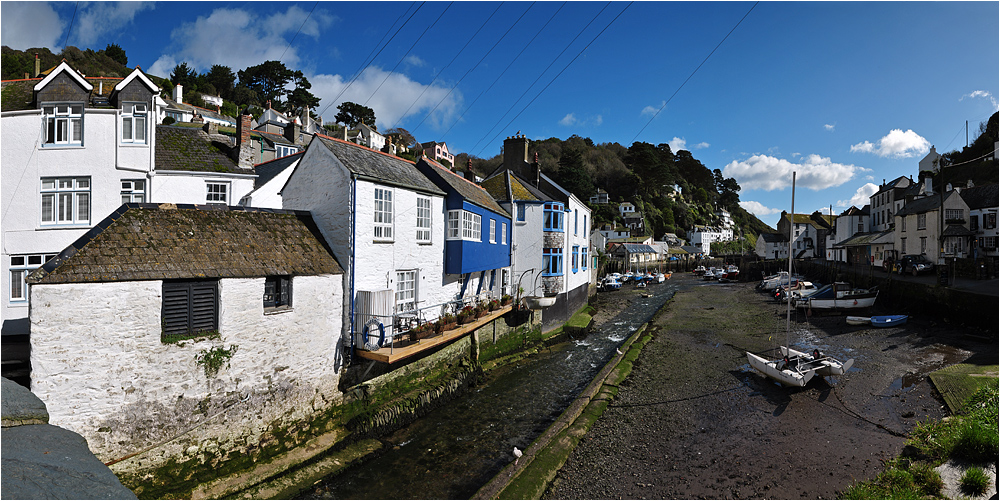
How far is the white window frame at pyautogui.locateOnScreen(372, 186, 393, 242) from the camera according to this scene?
46.3 ft

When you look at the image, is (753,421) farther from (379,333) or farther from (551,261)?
(551,261)

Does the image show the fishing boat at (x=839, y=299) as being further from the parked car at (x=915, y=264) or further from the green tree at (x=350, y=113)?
the green tree at (x=350, y=113)

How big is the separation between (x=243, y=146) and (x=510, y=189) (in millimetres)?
14569

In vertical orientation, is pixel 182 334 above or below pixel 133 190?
below

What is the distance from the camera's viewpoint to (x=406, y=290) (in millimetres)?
15992

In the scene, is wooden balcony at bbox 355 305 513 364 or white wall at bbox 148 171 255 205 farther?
white wall at bbox 148 171 255 205

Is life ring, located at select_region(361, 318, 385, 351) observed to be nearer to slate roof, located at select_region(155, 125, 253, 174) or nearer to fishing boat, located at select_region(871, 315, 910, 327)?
slate roof, located at select_region(155, 125, 253, 174)

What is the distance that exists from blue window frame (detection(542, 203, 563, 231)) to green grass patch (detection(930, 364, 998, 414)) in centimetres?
1808

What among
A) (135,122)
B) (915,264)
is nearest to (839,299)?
(915,264)

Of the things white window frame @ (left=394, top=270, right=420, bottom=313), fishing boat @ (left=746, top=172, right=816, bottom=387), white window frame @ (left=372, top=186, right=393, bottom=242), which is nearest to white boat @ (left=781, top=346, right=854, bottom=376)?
fishing boat @ (left=746, top=172, right=816, bottom=387)

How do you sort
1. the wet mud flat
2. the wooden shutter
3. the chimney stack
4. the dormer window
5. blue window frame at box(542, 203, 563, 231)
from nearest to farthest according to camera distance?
the wooden shutter, the wet mud flat, the dormer window, the chimney stack, blue window frame at box(542, 203, 563, 231)

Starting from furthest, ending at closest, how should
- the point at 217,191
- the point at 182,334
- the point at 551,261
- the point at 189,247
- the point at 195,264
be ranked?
the point at 551,261 → the point at 217,191 → the point at 189,247 → the point at 195,264 → the point at 182,334

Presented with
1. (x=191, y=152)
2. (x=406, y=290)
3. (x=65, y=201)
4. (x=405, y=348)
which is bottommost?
(x=405, y=348)

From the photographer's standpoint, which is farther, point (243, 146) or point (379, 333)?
point (243, 146)
